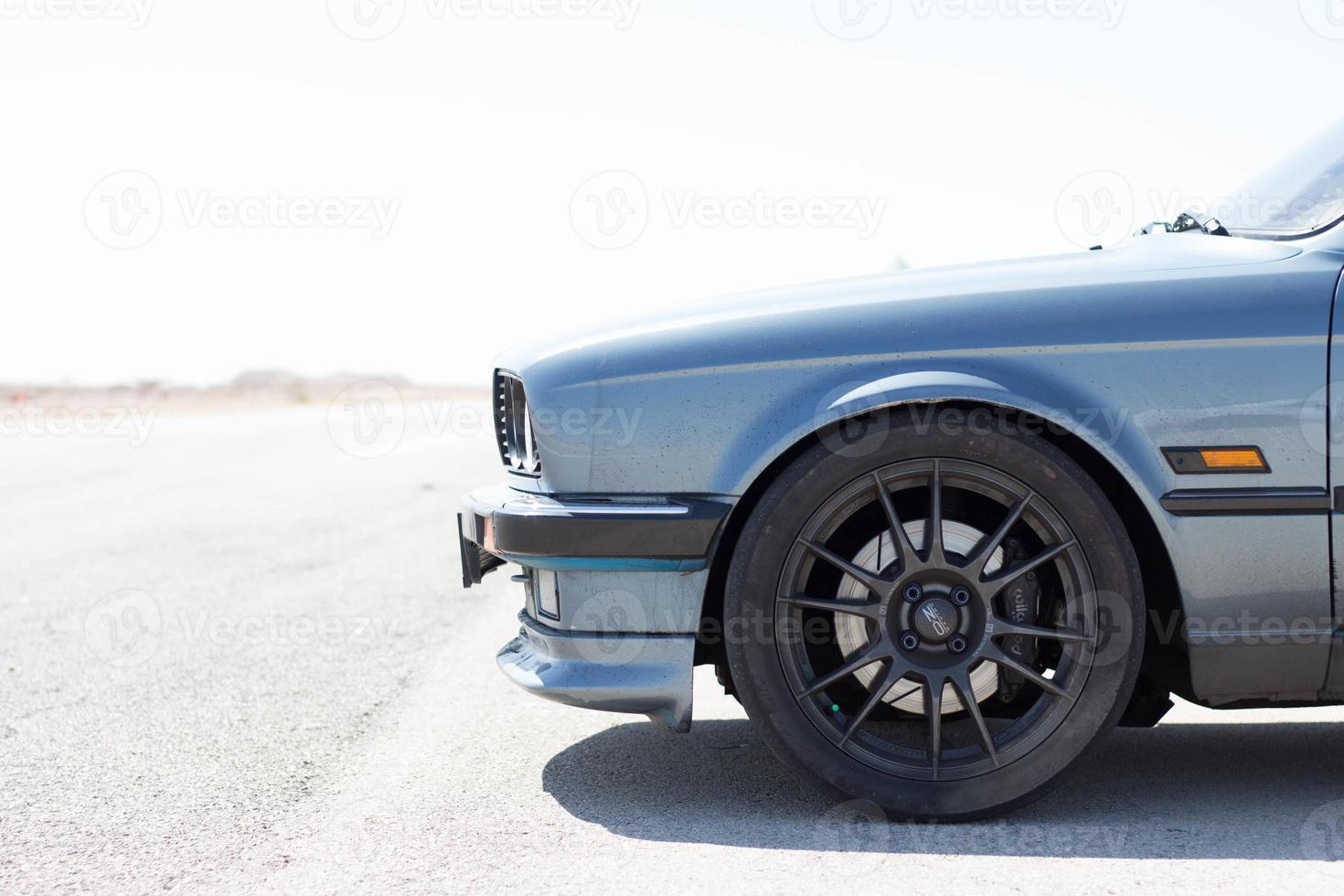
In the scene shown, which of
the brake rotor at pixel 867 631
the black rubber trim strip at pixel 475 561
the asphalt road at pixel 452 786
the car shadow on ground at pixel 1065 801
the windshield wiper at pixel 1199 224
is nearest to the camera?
the asphalt road at pixel 452 786

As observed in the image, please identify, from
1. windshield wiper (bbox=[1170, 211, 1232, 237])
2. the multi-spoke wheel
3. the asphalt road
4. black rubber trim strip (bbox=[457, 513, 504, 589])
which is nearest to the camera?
the asphalt road

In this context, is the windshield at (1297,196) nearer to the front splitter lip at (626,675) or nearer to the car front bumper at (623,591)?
the car front bumper at (623,591)

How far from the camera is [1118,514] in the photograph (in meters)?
3.02

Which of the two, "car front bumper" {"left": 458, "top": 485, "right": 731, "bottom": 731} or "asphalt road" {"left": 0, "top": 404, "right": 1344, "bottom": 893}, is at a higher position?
"car front bumper" {"left": 458, "top": 485, "right": 731, "bottom": 731}

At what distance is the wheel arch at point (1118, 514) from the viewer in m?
2.96

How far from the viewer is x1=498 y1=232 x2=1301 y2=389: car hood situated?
2.94 metres

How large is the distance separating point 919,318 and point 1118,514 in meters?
0.70

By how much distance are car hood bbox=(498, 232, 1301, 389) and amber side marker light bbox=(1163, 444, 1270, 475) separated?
293mm

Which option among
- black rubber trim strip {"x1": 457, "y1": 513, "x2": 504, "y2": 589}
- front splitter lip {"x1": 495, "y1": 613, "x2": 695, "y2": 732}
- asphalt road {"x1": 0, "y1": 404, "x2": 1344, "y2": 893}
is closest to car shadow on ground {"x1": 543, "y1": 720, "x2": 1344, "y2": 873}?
asphalt road {"x1": 0, "y1": 404, "x2": 1344, "y2": 893}

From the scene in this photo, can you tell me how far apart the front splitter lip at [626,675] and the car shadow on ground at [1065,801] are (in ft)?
0.94

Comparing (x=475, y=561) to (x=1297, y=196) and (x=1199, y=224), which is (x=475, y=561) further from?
(x=1297, y=196)

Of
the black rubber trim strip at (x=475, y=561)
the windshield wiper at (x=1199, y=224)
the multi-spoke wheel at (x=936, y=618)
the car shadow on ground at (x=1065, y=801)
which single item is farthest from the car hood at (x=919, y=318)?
the car shadow on ground at (x=1065, y=801)

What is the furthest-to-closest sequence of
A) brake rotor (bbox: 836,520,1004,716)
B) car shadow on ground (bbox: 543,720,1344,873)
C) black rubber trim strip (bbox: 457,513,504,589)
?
black rubber trim strip (bbox: 457,513,504,589)
brake rotor (bbox: 836,520,1004,716)
car shadow on ground (bbox: 543,720,1344,873)

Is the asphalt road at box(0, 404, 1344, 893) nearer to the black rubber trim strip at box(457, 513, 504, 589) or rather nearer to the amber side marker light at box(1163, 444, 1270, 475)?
the black rubber trim strip at box(457, 513, 504, 589)
